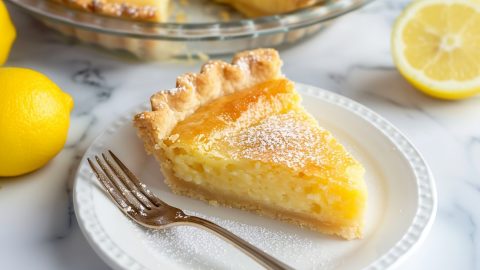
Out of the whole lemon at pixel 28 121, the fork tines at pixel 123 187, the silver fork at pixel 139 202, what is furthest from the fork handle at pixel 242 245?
the whole lemon at pixel 28 121

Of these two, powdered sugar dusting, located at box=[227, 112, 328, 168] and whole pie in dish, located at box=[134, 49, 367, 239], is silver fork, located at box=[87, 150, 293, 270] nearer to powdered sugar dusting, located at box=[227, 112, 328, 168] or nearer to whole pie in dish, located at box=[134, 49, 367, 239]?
whole pie in dish, located at box=[134, 49, 367, 239]

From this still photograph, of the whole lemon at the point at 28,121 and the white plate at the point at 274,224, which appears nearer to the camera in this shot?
the white plate at the point at 274,224

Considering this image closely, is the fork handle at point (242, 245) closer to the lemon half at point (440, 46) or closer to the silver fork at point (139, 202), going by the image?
the silver fork at point (139, 202)

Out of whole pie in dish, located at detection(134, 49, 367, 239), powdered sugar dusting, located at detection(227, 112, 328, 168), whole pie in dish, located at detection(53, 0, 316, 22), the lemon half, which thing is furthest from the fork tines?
the lemon half

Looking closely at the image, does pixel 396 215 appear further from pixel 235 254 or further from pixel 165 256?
pixel 165 256

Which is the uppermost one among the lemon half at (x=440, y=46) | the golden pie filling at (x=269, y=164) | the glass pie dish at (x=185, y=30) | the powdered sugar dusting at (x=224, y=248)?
→ the lemon half at (x=440, y=46)

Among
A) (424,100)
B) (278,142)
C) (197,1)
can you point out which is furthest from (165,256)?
(197,1)
